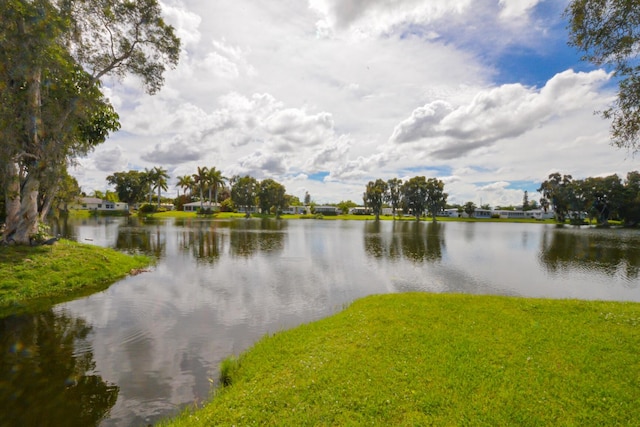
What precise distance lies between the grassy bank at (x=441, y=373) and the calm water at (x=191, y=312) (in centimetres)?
231

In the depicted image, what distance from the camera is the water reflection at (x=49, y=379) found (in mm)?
8047

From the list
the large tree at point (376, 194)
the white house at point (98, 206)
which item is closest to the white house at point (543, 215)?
the large tree at point (376, 194)

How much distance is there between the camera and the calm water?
29.4ft

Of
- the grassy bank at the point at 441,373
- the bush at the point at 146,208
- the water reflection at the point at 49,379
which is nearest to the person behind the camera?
the grassy bank at the point at 441,373

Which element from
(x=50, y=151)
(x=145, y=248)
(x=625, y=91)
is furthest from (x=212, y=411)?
(x=145, y=248)

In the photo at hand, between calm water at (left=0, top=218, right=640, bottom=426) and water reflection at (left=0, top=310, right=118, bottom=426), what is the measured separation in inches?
1.4

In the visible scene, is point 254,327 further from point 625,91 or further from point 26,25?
point 26,25

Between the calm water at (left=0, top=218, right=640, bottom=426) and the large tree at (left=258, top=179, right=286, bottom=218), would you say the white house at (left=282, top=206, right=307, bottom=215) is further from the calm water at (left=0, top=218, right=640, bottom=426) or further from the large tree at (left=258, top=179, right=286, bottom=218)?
the calm water at (left=0, top=218, right=640, bottom=426)

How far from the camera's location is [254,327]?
14.2 m

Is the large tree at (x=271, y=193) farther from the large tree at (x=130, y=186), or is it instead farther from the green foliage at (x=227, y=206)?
the large tree at (x=130, y=186)

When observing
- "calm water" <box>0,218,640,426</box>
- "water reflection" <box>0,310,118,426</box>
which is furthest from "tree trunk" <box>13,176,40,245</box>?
"water reflection" <box>0,310,118,426</box>

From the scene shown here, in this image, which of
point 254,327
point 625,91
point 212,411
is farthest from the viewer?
point 254,327

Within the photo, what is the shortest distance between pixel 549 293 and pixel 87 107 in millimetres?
34880

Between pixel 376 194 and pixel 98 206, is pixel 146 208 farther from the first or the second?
pixel 376 194
